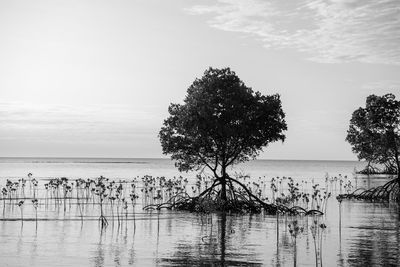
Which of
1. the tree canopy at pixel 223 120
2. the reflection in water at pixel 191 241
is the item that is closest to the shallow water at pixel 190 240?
the reflection in water at pixel 191 241

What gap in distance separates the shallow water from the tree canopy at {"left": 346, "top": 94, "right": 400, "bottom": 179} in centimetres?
1366

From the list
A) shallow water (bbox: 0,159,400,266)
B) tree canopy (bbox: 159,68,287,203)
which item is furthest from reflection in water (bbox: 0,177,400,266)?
tree canopy (bbox: 159,68,287,203)

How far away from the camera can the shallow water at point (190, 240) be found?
80.8 ft

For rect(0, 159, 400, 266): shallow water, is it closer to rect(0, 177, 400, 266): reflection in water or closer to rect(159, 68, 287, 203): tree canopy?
rect(0, 177, 400, 266): reflection in water

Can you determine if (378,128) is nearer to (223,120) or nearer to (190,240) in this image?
(223,120)

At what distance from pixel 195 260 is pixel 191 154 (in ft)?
74.6

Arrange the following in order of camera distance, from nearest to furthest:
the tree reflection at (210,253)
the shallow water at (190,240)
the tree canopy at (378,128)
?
the tree reflection at (210,253)
the shallow water at (190,240)
the tree canopy at (378,128)

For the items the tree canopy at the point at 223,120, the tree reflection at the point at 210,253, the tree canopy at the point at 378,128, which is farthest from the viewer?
the tree canopy at the point at 378,128

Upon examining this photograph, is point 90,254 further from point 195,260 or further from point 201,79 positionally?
point 201,79

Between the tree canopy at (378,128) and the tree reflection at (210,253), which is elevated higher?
the tree canopy at (378,128)

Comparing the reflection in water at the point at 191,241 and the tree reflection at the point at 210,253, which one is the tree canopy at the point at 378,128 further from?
the tree reflection at the point at 210,253

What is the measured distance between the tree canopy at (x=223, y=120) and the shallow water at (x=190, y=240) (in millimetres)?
6052

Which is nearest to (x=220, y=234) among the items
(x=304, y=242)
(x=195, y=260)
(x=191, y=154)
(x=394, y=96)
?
(x=304, y=242)

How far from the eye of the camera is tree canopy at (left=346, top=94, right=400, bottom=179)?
55656 mm
